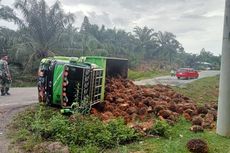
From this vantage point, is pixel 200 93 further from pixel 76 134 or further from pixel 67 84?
pixel 76 134

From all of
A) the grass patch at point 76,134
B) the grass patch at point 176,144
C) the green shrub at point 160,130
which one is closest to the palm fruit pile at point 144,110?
the green shrub at point 160,130

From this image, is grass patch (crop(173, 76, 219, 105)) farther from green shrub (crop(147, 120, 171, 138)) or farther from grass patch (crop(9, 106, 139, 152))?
grass patch (crop(9, 106, 139, 152))

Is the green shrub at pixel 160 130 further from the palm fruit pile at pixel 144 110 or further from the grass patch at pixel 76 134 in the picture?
the grass patch at pixel 76 134

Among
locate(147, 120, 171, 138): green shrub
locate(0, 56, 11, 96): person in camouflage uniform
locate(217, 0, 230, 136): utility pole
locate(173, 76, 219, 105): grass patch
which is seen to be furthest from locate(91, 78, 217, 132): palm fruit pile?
locate(0, 56, 11, 96): person in camouflage uniform

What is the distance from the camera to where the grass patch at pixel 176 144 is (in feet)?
17.9

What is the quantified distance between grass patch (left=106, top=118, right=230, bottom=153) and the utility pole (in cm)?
25

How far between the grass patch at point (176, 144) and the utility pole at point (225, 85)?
25cm

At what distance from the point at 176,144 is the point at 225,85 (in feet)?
6.28

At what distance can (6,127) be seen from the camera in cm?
702

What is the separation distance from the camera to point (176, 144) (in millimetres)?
5676

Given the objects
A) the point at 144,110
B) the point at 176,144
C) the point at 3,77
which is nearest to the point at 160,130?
the point at 176,144

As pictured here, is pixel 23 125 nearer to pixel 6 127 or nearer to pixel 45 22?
pixel 6 127

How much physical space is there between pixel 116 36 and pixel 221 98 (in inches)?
1829

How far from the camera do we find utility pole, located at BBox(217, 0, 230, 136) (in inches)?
262
